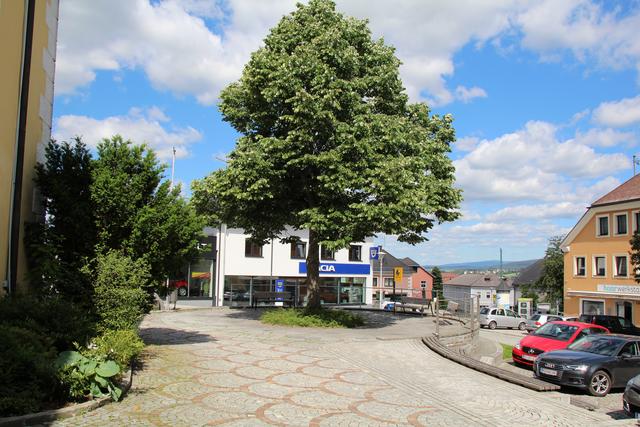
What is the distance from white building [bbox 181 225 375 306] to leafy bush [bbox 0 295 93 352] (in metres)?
28.3

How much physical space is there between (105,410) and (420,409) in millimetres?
4983

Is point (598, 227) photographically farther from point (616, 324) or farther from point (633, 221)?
point (616, 324)

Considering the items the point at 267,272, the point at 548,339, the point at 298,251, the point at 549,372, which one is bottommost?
the point at 549,372

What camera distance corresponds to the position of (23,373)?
7.52 metres

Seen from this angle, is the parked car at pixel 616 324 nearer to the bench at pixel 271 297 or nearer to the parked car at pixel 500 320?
the parked car at pixel 500 320

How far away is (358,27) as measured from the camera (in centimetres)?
2173

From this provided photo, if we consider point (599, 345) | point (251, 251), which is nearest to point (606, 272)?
point (251, 251)

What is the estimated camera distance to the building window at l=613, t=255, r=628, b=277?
141 feet

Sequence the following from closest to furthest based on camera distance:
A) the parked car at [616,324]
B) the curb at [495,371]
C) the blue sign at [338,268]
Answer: the curb at [495,371], the parked car at [616,324], the blue sign at [338,268]

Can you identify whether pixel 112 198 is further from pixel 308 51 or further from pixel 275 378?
pixel 308 51

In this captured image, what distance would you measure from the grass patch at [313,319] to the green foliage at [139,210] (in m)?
8.25

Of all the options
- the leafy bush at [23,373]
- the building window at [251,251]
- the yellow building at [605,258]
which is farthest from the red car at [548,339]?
the building window at [251,251]

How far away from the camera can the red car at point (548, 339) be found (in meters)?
17.1

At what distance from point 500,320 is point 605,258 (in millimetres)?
10101
